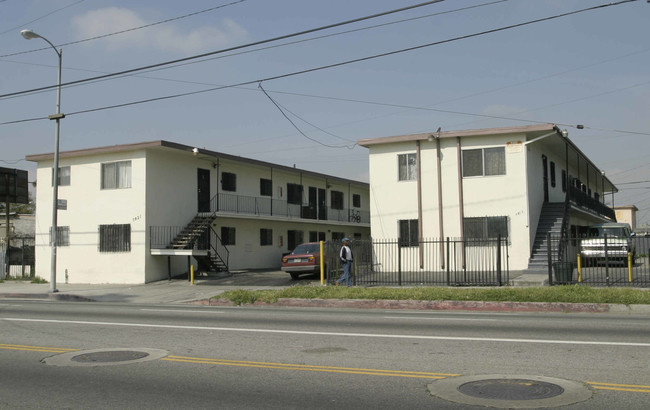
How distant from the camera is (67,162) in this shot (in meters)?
30.3

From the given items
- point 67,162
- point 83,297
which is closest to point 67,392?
point 83,297

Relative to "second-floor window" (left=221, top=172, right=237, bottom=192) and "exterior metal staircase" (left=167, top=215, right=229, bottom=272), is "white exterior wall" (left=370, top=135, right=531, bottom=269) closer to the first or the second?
"exterior metal staircase" (left=167, top=215, right=229, bottom=272)

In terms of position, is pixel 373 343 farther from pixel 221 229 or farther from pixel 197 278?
pixel 221 229

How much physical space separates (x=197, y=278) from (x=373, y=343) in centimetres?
1975

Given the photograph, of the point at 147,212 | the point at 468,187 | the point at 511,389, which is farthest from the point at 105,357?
the point at 468,187

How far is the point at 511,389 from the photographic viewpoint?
6586mm

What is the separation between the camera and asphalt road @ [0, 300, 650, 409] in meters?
6.56

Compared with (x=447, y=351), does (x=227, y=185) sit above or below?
above

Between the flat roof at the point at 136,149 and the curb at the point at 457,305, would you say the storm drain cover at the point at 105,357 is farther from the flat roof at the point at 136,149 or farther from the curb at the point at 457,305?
the flat roof at the point at 136,149

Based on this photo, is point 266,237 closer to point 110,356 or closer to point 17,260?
point 17,260

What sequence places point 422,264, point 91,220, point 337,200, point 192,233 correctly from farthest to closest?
point 337,200 → point 192,233 → point 91,220 → point 422,264

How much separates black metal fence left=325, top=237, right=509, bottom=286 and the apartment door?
9.26m

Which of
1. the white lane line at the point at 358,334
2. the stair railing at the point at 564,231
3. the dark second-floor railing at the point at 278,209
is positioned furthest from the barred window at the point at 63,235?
the stair railing at the point at 564,231

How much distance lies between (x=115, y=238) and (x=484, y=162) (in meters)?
16.3
